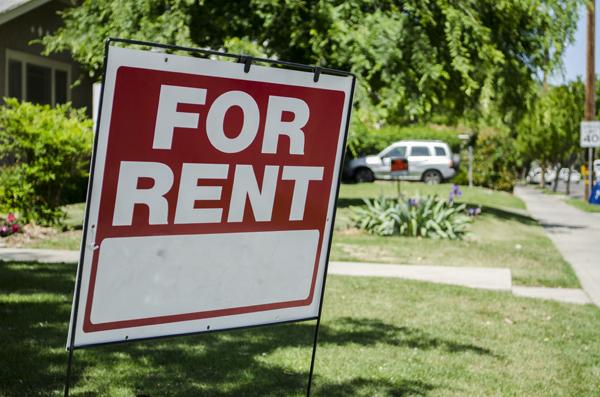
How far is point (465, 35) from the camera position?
Answer: 1592 centimetres

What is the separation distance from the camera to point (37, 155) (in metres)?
12.7

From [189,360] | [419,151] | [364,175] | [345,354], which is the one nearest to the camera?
[189,360]

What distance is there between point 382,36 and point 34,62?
8.27 m

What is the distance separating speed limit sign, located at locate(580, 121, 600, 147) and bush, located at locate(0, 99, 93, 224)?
1768 centimetres

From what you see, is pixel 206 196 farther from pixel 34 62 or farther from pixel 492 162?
pixel 492 162

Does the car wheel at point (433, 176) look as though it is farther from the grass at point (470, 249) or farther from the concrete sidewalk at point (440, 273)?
the concrete sidewalk at point (440, 273)

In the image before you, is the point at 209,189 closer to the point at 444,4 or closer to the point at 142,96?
the point at 142,96

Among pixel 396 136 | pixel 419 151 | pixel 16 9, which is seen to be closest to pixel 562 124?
pixel 419 151

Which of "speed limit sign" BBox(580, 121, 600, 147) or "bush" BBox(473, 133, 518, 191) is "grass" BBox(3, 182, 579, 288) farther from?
"bush" BBox(473, 133, 518, 191)

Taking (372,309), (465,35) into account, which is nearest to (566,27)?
(465,35)

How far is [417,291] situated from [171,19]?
8508 millimetres

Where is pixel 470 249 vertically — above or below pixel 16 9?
below

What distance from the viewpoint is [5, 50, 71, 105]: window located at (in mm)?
18344

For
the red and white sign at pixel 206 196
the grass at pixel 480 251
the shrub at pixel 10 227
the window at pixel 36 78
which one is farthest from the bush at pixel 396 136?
the red and white sign at pixel 206 196
